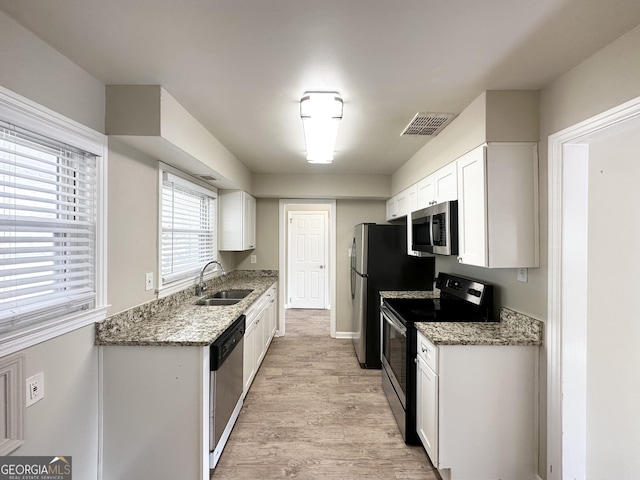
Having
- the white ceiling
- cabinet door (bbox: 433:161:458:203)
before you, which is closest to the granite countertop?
cabinet door (bbox: 433:161:458:203)

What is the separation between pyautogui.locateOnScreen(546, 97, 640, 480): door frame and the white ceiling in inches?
19.1

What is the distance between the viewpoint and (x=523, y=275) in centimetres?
182

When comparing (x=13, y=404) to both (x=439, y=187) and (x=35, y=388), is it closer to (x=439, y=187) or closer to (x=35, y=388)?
(x=35, y=388)

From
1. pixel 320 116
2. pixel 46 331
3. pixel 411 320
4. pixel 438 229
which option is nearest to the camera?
pixel 46 331

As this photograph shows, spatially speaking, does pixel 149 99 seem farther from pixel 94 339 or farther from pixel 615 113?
pixel 615 113

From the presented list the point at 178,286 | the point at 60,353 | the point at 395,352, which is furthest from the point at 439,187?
the point at 60,353

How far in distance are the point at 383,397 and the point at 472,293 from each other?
1.31 m

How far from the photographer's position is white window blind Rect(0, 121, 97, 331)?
1223mm

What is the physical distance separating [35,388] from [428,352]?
206 centimetres

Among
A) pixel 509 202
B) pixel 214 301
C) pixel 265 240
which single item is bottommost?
pixel 214 301

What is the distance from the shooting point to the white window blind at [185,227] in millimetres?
2424

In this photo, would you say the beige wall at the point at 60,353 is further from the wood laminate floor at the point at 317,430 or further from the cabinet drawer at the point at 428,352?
the cabinet drawer at the point at 428,352

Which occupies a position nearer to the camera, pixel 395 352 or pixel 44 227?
pixel 44 227

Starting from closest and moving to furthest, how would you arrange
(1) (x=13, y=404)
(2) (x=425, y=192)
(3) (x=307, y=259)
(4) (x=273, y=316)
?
1. (1) (x=13, y=404)
2. (2) (x=425, y=192)
3. (4) (x=273, y=316)
4. (3) (x=307, y=259)
